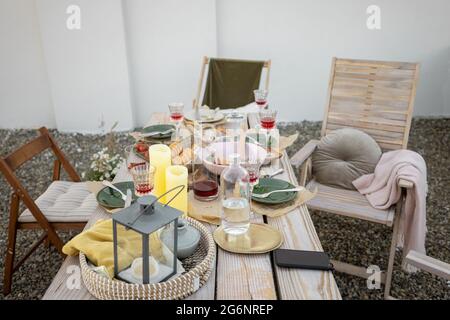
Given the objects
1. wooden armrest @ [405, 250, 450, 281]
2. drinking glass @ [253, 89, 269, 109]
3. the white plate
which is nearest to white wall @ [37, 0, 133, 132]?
the white plate

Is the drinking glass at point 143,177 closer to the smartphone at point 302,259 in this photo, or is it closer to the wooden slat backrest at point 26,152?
the smartphone at point 302,259

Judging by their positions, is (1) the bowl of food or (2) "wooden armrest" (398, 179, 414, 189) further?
(2) "wooden armrest" (398, 179, 414, 189)

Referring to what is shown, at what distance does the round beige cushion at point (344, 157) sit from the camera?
8.29ft

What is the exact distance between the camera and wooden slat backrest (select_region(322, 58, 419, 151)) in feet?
8.52

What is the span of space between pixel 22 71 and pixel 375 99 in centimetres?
349

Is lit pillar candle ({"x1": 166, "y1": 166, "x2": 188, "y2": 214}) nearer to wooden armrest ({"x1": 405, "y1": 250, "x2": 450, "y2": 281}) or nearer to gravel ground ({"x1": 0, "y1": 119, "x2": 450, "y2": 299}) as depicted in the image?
wooden armrest ({"x1": 405, "y1": 250, "x2": 450, "y2": 281})

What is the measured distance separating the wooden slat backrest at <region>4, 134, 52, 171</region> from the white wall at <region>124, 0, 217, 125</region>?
2.23 meters

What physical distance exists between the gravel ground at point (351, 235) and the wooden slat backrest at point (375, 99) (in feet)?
1.98

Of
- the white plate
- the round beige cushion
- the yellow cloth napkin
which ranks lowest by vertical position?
the round beige cushion

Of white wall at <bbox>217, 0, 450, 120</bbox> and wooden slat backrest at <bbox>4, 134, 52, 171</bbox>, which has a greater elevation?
white wall at <bbox>217, 0, 450, 120</bbox>

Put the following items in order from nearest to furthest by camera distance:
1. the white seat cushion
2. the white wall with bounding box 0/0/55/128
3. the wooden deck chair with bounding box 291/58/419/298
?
the white seat cushion, the wooden deck chair with bounding box 291/58/419/298, the white wall with bounding box 0/0/55/128

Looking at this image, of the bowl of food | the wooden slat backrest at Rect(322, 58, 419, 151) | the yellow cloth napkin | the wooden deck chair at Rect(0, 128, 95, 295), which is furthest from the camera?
the wooden slat backrest at Rect(322, 58, 419, 151)

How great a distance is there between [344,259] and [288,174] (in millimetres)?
912
